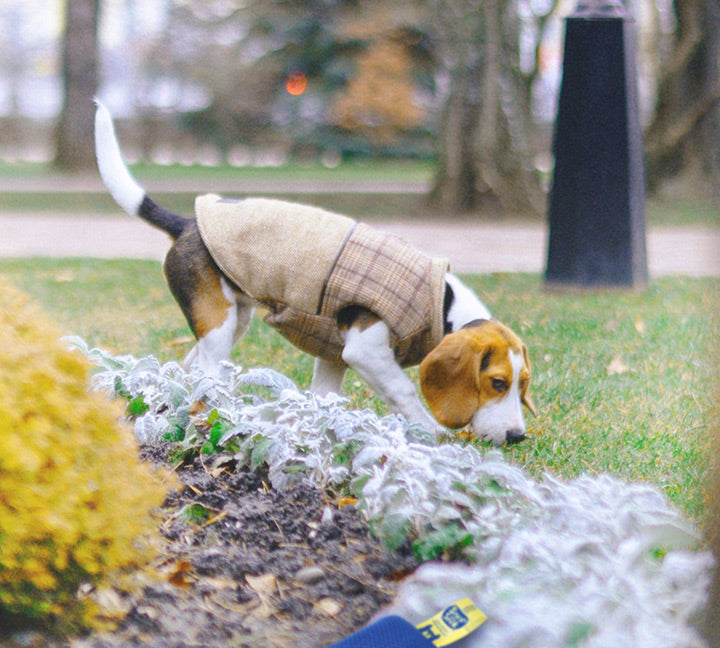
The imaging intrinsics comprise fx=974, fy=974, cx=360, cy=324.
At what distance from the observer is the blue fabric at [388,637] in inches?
80.2

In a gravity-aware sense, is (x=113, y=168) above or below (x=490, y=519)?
above

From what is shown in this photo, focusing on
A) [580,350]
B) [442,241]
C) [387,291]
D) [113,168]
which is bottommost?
[442,241]

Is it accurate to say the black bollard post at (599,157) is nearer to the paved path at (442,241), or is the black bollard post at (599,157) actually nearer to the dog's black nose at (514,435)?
the paved path at (442,241)

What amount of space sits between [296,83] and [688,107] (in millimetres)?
11341

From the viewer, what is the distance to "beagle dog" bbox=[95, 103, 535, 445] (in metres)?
3.33

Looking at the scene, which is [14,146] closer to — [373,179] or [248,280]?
[373,179]

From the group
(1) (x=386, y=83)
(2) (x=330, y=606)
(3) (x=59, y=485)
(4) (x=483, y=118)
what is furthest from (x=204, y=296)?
(1) (x=386, y=83)

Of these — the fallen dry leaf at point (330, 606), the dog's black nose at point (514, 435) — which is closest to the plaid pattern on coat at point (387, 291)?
the dog's black nose at point (514, 435)

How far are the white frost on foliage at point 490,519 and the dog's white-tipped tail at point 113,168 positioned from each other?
0.85 meters

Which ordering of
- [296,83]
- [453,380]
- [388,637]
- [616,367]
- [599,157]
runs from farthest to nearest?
[296,83] < [599,157] < [616,367] < [453,380] < [388,637]

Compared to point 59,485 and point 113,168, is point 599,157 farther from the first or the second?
point 59,485

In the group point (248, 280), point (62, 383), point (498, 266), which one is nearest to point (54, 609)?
point (62, 383)

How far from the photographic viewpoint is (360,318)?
359cm

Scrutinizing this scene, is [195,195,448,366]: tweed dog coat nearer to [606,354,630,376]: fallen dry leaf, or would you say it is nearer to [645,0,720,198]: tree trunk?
[606,354,630,376]: fallen dry leaf
